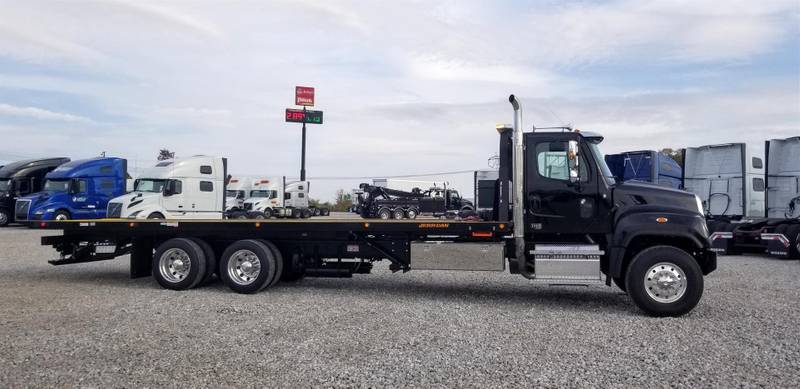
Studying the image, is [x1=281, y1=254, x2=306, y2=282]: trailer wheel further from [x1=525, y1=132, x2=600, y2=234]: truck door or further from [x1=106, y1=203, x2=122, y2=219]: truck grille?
[x1=106, y1=203, x2=122, y2=219]: truck grille

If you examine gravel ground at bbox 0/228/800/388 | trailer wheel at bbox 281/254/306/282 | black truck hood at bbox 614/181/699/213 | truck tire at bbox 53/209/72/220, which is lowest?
gravel ground at bbox 0/228/800/388

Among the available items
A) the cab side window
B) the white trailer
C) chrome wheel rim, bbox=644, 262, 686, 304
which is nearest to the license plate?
the cab side window

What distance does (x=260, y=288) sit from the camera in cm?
973

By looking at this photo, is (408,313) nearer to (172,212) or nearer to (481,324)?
(481,324)

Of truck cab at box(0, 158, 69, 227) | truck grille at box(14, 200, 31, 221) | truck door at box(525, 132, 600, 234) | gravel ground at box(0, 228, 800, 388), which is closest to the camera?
gravel ground at box(0, 228, 800, 388)

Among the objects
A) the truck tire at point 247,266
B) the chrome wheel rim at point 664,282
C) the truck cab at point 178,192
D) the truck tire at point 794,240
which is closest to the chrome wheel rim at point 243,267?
the truck tire at point 247,266

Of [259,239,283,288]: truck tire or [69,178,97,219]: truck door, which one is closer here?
[259,239,283,288]: truck tire

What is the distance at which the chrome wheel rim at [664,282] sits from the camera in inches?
322

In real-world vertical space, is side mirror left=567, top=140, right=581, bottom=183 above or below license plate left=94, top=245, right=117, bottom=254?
above

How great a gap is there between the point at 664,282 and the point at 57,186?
87.6 ft

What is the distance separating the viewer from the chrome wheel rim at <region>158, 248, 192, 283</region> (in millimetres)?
10109

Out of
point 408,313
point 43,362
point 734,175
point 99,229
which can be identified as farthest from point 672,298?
point 734,175

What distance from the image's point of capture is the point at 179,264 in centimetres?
1017

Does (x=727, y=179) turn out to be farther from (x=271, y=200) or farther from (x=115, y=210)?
(x=271, y=200)
